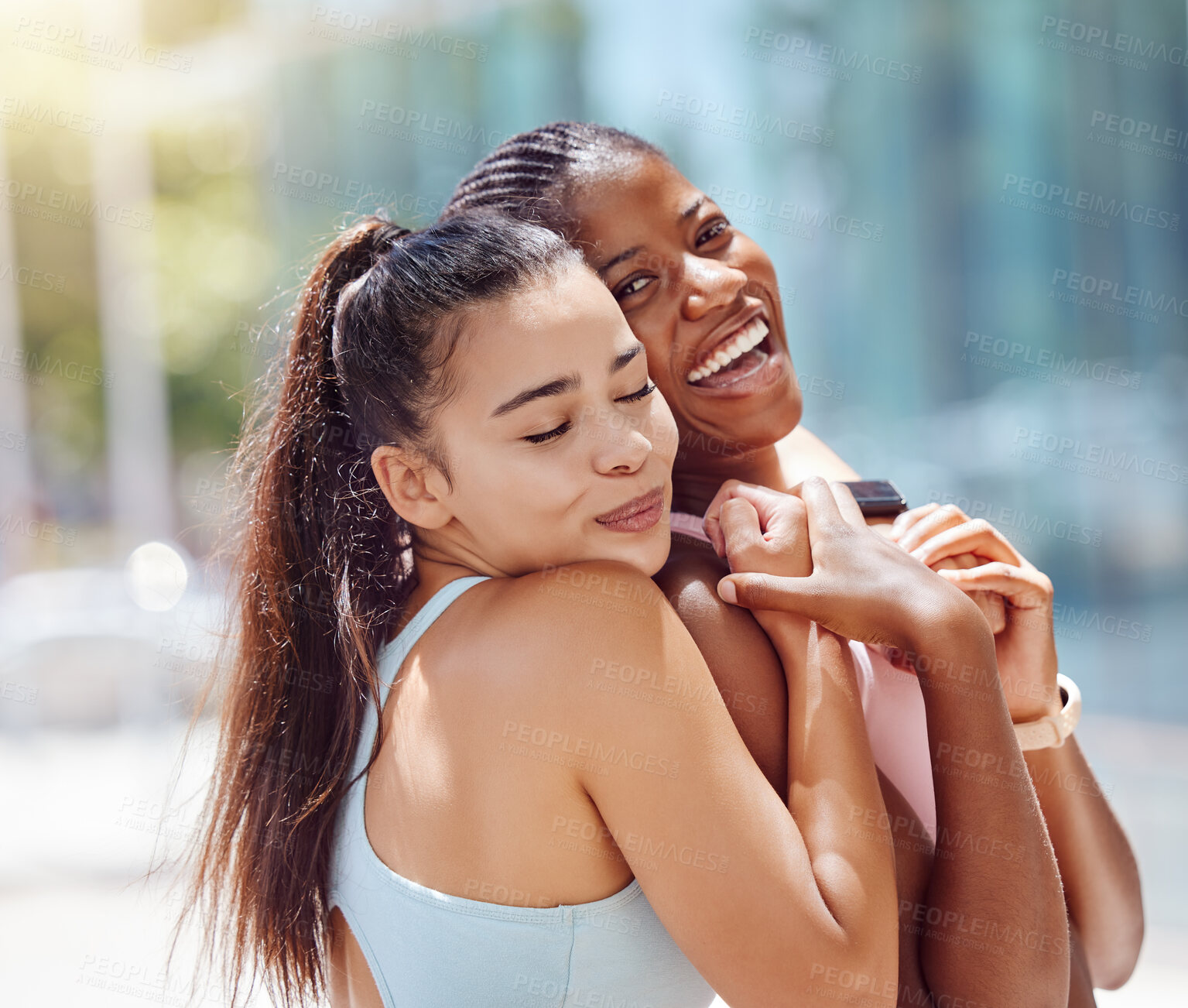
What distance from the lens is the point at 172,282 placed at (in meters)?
12.9

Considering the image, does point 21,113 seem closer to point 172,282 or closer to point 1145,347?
point 172,282

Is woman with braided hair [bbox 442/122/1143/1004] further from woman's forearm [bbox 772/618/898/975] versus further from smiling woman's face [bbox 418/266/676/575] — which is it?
smiling woman's face [bbox 418/266/676/575]

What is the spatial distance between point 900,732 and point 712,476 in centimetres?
55

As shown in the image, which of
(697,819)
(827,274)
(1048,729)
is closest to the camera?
(697,819)

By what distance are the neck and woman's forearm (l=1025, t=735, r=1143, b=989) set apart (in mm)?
663

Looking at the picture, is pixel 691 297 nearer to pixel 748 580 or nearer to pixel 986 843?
pixel 748 580

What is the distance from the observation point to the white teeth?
1773 millimetres

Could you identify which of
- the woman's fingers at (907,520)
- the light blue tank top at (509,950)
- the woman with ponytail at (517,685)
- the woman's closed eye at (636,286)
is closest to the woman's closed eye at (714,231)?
the woman's closed eye at (636,286)

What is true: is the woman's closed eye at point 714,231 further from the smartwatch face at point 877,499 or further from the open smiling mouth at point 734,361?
the smartwatch face at point 877,499

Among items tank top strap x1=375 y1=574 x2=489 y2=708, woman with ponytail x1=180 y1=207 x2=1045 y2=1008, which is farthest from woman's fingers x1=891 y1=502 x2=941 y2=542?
tank top strap x1=375 y1=574 x2=489 y2=708

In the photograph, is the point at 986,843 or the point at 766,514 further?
the point at 766,514

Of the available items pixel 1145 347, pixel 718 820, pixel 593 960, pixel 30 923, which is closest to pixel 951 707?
pixel 718 820

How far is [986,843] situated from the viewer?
1.41 m

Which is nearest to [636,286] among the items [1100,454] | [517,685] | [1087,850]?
[517,685]
